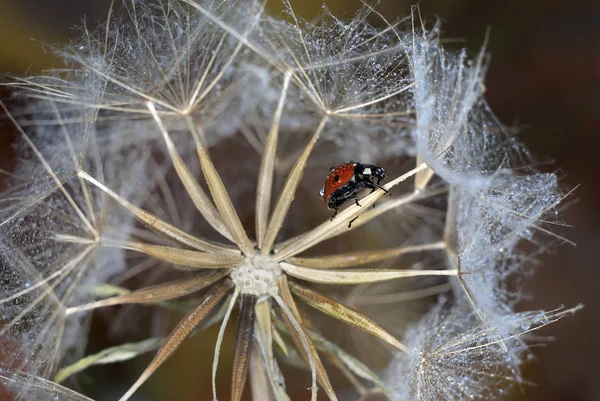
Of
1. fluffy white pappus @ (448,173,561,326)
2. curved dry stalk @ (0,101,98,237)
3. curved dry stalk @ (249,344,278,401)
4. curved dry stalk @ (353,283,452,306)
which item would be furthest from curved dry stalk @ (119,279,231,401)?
curved dry stalk @ (353,283,452,306)

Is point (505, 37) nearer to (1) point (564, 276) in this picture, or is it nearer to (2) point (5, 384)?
(1) point (564, 276)

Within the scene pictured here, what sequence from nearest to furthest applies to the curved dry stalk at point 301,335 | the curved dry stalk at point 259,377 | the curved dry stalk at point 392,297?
the curved dry stalk at point 301,335 → the curved dry stalk at point 259,377 → the curved dry stalk at point 392,297

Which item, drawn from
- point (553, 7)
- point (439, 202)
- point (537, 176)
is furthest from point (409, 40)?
point (553, 7)

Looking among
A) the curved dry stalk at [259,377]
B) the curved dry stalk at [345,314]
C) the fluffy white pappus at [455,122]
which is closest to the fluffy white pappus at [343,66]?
the fluffy white pappus at [455,122]

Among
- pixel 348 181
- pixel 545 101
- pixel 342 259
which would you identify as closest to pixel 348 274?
pixel 342 259

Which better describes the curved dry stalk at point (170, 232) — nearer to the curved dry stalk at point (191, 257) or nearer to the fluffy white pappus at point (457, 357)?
the curved dry stalk at point (191, 257)

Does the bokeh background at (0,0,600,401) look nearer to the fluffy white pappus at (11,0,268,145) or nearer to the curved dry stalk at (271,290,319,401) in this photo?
the fluffy white pappus at (11,0,268,145)

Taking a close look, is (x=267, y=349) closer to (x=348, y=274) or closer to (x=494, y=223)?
(x=348, y=274)
